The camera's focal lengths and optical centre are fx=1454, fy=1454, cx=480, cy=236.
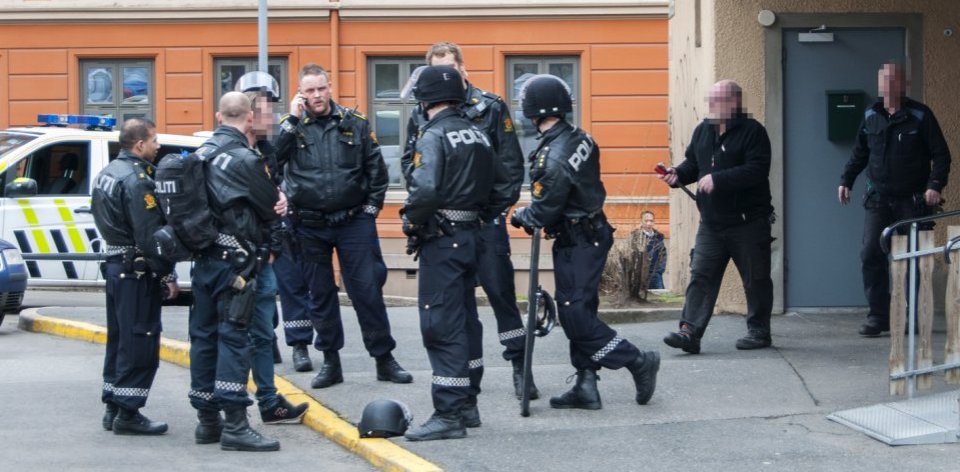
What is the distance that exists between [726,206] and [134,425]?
4104 millimetres

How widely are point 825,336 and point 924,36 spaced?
2668mm

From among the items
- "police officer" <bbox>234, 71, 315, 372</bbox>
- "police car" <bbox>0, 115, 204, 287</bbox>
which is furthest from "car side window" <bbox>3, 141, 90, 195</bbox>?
"police officer" <bbox>234, 71, 315, 372</bbox>

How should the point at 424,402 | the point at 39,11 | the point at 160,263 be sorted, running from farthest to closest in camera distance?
the point at 39,11 < the point at 424,402 < the point at 160,263

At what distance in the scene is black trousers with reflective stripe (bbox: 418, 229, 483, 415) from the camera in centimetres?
737

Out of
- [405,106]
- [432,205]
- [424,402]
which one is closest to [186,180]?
[432,205]

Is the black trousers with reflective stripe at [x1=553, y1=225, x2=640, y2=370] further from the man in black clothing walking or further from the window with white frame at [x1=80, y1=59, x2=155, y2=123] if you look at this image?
the window with white frame at [x1=80, y1=59, x2=155, y2=123]

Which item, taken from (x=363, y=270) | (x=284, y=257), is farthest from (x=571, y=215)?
(x=284, y=257)

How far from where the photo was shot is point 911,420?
24.3ft

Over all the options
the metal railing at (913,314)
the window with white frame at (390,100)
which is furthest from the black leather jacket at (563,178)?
the window with white frame at (390,100)

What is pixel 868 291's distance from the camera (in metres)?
10.4

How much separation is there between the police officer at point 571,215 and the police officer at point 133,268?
198 cm

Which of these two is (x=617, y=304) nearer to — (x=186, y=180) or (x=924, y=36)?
Answer: (x=924, y=36)

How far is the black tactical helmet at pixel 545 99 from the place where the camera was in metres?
7.79

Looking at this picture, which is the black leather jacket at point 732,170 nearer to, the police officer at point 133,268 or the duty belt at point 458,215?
the duty belt at point 458,215
